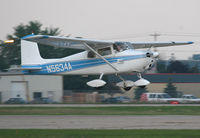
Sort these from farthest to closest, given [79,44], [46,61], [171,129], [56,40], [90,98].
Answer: [90,98]
[46,61]
[79,44]
[56,40]
[171,129]

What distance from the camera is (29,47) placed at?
23391 millimetres

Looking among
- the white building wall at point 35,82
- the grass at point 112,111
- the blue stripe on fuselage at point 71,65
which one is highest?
the blue stripe on fuselage at point 71,65

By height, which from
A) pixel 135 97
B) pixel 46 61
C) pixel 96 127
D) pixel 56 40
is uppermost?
pixel 56 40

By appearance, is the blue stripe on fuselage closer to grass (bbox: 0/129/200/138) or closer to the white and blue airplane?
the white and blue airplane

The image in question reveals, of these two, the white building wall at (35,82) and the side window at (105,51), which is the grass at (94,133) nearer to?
the side window at (105,51)

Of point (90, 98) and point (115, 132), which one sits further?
point (90, 98)

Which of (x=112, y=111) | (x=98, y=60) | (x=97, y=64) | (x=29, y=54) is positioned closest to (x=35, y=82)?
(x=29, y=54)

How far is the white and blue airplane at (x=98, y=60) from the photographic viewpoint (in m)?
19.0

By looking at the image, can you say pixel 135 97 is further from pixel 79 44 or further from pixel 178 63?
pixel 178 63

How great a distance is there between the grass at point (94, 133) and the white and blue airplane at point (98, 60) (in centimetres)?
609

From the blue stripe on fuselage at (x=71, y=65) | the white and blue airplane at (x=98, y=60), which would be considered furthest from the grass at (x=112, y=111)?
the blue stripe on fuselage at (x=71, y=65)

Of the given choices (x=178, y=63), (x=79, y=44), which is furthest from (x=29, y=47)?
(x=178, y=63)

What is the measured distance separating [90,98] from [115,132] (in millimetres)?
20934

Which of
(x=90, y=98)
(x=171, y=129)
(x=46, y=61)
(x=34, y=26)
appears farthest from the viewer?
(x=34, y=26)
